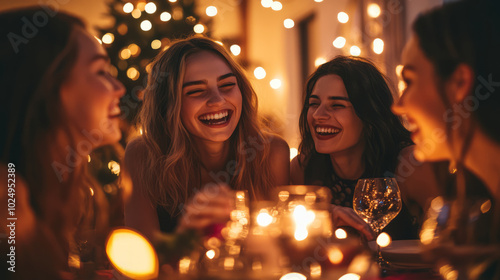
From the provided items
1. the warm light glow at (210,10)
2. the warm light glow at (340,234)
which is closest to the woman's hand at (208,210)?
the warm light glow at (340,234)

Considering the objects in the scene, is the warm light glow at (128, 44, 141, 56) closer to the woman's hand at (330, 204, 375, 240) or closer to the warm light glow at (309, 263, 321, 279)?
the woman's hand at (330, 204, 375, 240)

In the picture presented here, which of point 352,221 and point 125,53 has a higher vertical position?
point 125,53

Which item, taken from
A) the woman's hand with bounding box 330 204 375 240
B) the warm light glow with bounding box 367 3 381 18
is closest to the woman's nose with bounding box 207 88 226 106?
the woman's hand with bounding box 330 204 375 240

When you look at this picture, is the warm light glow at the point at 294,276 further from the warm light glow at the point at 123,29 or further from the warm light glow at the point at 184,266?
the warm light glow at the point at 123,29

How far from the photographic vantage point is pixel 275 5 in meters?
4.18

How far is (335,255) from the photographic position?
93 centimetres

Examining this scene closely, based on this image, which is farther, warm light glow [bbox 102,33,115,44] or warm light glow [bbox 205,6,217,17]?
warm light glow [bbox 205,6,217,17]

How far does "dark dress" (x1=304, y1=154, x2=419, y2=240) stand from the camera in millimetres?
1871

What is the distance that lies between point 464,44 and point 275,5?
11.3 feet

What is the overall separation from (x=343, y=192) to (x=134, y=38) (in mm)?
2215

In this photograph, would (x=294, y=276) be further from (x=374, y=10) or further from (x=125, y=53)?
(x=374, y=10)

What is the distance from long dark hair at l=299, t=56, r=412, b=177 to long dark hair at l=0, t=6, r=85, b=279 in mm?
1427

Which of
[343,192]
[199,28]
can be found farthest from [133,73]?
[343,192]

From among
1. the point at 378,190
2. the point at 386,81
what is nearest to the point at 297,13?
the point at 386,81
